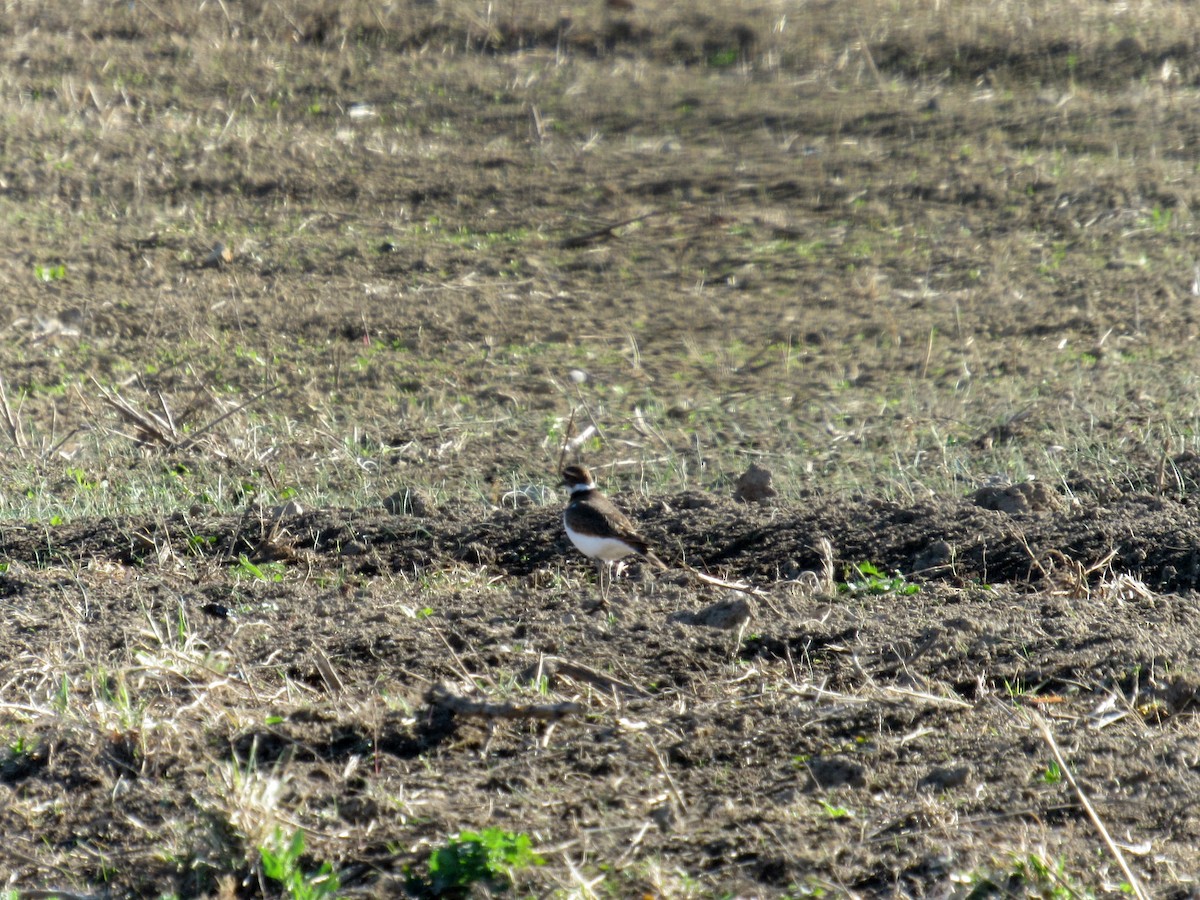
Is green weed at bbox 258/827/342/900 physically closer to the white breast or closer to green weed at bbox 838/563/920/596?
the white breast

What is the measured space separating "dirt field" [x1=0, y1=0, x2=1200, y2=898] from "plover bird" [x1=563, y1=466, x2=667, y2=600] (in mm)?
166

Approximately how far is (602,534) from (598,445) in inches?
117

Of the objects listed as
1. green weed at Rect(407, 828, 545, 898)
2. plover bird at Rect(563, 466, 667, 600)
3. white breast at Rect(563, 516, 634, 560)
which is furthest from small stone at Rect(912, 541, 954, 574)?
green weed at Rect(407, 828, 545, 898)

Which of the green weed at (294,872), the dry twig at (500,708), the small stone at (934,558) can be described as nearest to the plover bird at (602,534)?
the small stone at (934,558)

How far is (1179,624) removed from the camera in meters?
5.04

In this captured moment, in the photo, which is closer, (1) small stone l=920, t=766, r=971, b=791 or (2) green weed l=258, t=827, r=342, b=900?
(2) green weed l=258, t=827, r=342, b=900

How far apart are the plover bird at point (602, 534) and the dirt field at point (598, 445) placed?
166 millimetres

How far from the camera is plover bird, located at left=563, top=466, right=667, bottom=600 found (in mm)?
6051

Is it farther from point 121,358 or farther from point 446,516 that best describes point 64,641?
point 121,358

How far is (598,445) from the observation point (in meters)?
9.00

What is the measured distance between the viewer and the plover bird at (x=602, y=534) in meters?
6.05

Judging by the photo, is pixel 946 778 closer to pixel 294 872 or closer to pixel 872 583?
pixel 294 872

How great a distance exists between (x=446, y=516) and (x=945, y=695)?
308 cm

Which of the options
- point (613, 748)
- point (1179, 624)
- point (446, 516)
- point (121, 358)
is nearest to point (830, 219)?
point (121, 358)
